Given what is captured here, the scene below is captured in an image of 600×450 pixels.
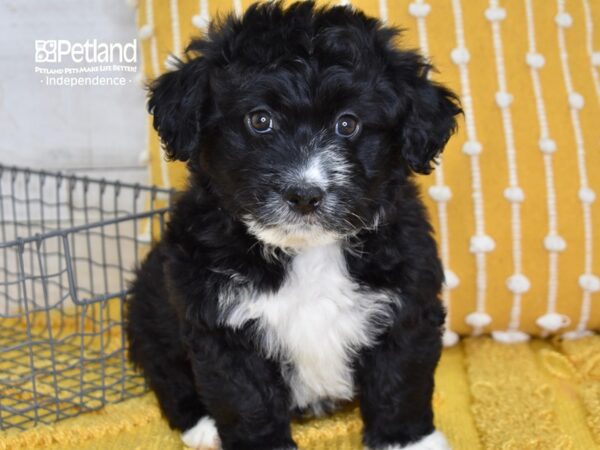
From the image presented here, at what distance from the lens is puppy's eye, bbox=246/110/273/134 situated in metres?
1.69

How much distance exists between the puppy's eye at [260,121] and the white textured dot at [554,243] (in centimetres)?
119

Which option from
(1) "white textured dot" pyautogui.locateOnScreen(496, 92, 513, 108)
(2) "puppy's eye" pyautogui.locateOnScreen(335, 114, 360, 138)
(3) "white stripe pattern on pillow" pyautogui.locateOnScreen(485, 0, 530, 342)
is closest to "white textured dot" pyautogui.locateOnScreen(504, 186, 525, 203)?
(3) "white stripe pattern on pillow" pyautogui.locateOnScreen(485, 0, 530, 342)

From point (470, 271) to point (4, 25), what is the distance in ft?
6.36

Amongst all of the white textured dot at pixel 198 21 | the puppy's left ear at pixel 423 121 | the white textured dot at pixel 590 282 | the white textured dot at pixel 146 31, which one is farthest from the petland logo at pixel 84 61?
the white textured dot at pixel 590 282

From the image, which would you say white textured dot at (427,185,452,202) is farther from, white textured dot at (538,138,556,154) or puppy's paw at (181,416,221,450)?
puppy's paw at (181,416,221,450)

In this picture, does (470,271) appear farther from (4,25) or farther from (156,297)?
(4,25)

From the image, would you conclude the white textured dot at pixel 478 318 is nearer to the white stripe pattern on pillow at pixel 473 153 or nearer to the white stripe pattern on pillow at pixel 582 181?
the white stripe pattern on pillow at pixel 473 153

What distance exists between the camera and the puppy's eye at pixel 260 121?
169cm

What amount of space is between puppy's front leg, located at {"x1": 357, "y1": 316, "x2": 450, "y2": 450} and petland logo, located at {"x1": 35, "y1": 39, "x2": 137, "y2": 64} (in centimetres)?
166

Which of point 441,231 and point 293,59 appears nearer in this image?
point 293,59

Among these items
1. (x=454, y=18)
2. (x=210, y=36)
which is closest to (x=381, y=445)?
(x=210, y=36)

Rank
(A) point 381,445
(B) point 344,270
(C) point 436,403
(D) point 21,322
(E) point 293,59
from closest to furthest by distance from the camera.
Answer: (E) point 293,59 → (B) point 344,270 → (A) point 381,445 → (C) point 436,403 → (D) point 21,322

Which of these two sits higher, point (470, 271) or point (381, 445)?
point (470, 271)

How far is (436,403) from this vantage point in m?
2.33
